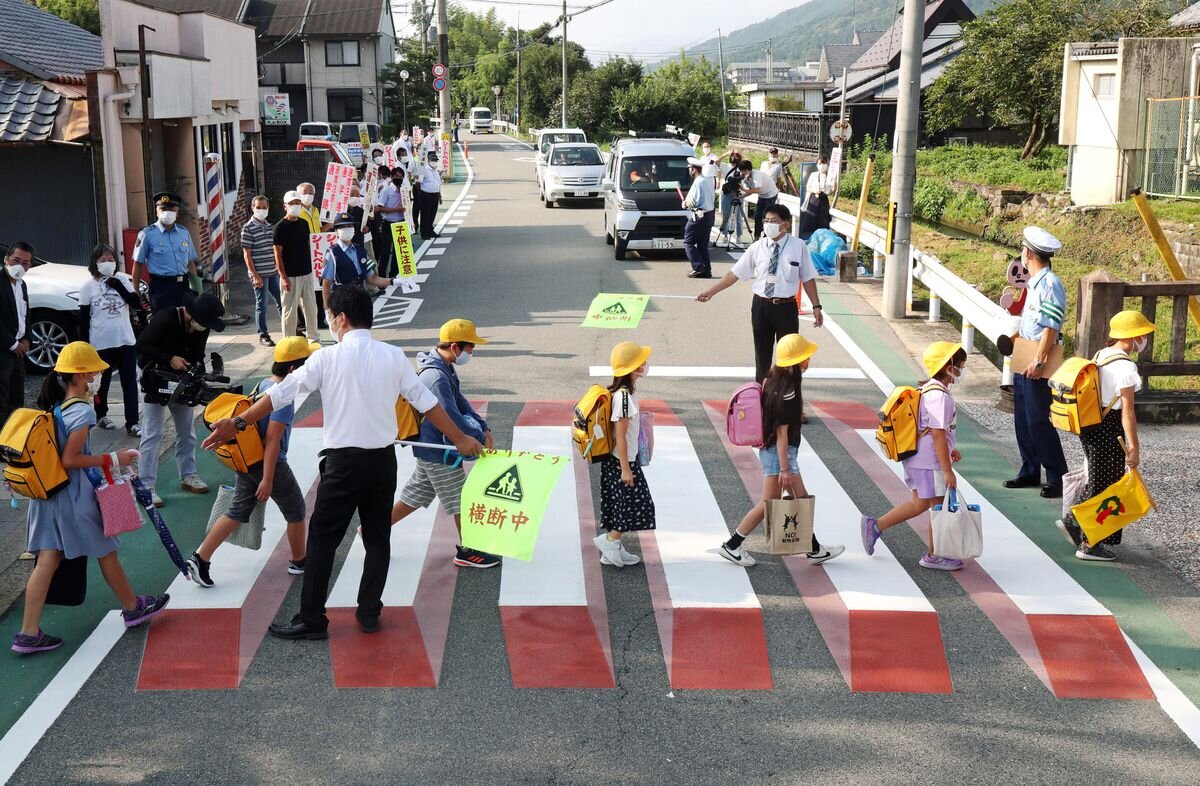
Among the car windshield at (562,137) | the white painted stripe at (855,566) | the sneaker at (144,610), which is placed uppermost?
the car windshield at (562,137)

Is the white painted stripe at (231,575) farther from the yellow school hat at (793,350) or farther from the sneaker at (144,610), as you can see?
the yellow school hat at (793,350)

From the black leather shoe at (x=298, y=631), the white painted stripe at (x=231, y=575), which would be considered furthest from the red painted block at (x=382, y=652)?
the white painted stripe at (x=231, y=575)

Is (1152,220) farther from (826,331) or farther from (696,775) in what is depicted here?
(696,775)

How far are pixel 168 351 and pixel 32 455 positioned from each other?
235cm

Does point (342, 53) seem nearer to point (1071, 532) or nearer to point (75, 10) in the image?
point (75, 10)

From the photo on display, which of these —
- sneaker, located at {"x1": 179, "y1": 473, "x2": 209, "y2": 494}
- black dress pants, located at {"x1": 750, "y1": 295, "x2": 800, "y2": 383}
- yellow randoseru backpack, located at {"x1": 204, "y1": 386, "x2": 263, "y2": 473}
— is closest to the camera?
yellow randoseru backpack, located at {"x1": 204, "y1": 386, "x2": 263, "y2": 473}

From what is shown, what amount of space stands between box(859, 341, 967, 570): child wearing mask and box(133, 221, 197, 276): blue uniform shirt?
24.3 ft

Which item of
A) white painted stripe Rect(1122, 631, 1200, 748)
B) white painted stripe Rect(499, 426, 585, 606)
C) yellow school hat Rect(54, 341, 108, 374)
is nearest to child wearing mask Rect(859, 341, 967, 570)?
white painted stripe Rect(1122, 631, 1200, 748)

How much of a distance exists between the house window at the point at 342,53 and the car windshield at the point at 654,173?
4797 cm

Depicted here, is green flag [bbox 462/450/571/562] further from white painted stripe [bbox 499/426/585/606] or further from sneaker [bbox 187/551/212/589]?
sneaker [bbox 187/551/212/589]

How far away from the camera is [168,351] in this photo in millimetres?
8453

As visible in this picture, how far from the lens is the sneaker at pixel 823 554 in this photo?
777cm

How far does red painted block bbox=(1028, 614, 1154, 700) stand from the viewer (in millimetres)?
6125

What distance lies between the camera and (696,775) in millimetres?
5289
